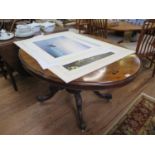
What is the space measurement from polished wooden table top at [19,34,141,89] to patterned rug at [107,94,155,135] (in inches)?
28.0

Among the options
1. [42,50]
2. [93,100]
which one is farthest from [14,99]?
[42,50]

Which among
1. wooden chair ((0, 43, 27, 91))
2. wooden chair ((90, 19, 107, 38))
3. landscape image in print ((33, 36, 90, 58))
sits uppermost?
landscape image in print ((33, 36, 90, 58))

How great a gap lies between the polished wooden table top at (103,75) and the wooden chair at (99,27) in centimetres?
134

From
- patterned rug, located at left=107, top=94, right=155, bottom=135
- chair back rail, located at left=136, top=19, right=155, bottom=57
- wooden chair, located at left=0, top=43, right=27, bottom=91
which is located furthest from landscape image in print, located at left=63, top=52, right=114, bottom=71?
chair back rail, located at left=136, top=19, right=155, bottom=57

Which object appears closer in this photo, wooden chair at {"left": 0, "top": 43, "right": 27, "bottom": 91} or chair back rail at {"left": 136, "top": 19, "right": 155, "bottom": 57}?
wooden chair at {"left": 0, "top": 43, "right": 27, "bottom": 91}

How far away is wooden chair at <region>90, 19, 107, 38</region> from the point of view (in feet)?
7.10

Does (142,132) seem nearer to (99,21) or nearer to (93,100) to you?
(93,100)

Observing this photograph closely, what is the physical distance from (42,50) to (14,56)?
0.69 meters

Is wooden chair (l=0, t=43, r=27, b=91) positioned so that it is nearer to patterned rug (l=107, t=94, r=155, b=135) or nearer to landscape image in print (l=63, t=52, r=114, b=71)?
landscape image in print (l=63, t=52, r=114, b=71)

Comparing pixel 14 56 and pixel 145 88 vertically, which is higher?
pixel 14 56

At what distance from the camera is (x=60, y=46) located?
43.8 inches

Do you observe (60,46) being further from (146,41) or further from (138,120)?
(146,41)

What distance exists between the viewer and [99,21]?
2.17 metres

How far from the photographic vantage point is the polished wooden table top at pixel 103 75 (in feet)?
2.71
